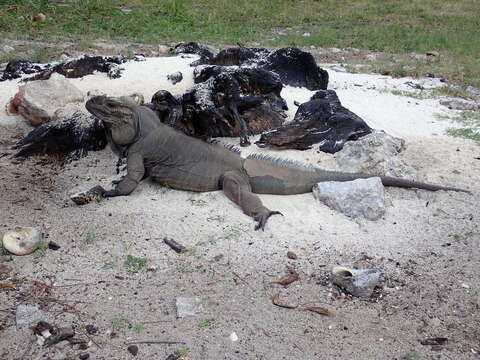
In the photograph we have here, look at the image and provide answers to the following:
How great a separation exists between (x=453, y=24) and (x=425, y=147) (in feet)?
34.1

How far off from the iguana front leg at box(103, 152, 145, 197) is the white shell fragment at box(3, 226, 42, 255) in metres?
0.93

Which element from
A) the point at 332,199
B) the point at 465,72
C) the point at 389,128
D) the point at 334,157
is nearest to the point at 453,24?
the point at 465,72

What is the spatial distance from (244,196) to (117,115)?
1.46 m

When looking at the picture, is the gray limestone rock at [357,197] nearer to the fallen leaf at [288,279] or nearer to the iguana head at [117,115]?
the fallen leaf at [288,279]

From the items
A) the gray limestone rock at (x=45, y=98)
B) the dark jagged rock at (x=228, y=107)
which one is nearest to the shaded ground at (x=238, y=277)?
the dark jagged rock at (x=228, y=107)

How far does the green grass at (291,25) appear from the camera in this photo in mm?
11148

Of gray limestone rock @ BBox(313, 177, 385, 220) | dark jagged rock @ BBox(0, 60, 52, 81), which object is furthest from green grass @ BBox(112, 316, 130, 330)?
dark jagged rock @ BBox(0, 60, 52, 81)

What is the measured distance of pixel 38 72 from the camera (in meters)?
7.58

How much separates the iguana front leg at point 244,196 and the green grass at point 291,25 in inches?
229

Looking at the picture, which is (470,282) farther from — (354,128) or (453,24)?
(453,24)

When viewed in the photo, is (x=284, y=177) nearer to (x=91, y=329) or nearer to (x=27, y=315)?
(x=91, y=329)

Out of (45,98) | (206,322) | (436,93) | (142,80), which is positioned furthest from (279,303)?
(436,93)

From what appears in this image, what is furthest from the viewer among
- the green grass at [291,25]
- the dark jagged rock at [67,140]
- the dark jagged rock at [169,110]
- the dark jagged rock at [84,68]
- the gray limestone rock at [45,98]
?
the green grass at [291,25]

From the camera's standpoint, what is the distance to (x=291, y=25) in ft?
46.2
